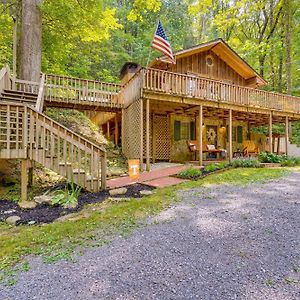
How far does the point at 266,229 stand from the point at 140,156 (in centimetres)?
635

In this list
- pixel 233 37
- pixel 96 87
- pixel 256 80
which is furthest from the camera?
pixel 233 37

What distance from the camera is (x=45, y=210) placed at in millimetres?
4977

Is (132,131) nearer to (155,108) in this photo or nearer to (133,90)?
(133,90)

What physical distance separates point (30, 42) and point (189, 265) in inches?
466

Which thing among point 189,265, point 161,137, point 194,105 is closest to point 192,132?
point 161,137

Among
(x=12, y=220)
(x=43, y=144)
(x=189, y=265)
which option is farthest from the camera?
(x=43, y=144)

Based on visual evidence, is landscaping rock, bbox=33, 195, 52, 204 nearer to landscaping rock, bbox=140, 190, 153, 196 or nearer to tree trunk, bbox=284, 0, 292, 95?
landscaping rock, bbox=140, 190, 153, 196

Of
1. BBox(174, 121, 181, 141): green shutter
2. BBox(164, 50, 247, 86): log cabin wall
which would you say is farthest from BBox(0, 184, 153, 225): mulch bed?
BBox(164, 50, 247, 86): log cabin wall

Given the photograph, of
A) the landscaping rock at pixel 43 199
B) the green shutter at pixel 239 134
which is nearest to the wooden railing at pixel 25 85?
the landscaping rock at pixel 43 199

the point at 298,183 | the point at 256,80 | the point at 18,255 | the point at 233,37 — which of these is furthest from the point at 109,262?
the point at 233,37

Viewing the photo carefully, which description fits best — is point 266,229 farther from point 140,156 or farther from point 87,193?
point 140,156

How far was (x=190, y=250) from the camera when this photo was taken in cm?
314

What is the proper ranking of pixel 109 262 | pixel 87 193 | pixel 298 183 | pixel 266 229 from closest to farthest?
pixel 109 262 → pixel 266 229 → pixel 87 193 → pixel 298 183

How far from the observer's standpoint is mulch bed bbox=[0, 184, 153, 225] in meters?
4.50
